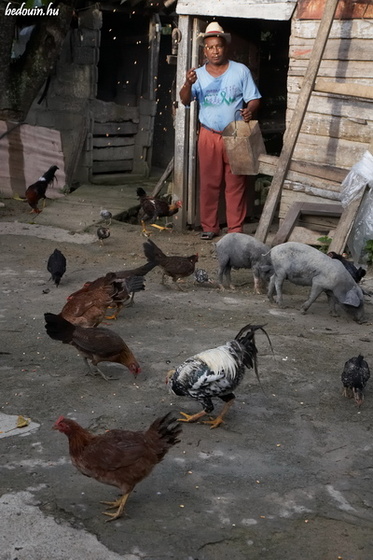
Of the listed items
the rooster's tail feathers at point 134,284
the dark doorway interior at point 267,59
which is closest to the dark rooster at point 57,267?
the rooster's tail feathers at point 134,284

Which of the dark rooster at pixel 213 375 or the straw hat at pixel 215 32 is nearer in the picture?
the dark rooster at pixel 213 375

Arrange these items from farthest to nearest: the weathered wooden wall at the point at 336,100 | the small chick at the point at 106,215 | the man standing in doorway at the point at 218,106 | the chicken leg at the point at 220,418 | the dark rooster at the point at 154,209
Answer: the small chick at the point at 106,215 < the dark rooster at the point at 154,209 < the man standing in doorway at the point at 218,106 < the weathered wooden wall at the point at 336,100 < the chicken leg at the point at 220,418

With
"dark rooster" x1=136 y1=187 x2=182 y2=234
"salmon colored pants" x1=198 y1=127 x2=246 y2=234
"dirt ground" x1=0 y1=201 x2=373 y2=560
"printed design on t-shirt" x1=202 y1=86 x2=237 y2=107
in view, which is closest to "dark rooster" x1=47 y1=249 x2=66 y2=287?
"dirt ground" x1=0 y1=201 x2=373 y2=560

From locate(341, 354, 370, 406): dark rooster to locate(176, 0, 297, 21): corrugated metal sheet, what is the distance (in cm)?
625

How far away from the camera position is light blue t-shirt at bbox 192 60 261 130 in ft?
38.3

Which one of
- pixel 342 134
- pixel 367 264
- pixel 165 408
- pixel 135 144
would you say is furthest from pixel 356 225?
pixel 135 144

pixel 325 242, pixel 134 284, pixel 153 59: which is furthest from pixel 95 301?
pixel 153 59

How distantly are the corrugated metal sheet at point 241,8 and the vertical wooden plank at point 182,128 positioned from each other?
23cm

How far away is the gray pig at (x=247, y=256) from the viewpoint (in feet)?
31.2

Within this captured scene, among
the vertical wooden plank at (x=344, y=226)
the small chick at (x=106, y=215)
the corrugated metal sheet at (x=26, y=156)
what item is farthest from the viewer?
the corrugated metal sheet at (x=26, y=156)

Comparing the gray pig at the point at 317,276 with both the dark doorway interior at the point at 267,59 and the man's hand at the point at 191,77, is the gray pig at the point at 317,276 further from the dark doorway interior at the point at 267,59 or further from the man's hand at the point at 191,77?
the dark doorway interior at the point at 267,59

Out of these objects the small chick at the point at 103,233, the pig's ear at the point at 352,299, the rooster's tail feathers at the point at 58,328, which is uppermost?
the rooster's tail feathers at the point at 58,328

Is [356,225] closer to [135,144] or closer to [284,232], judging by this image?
[284,232]

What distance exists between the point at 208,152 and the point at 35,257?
296cm
